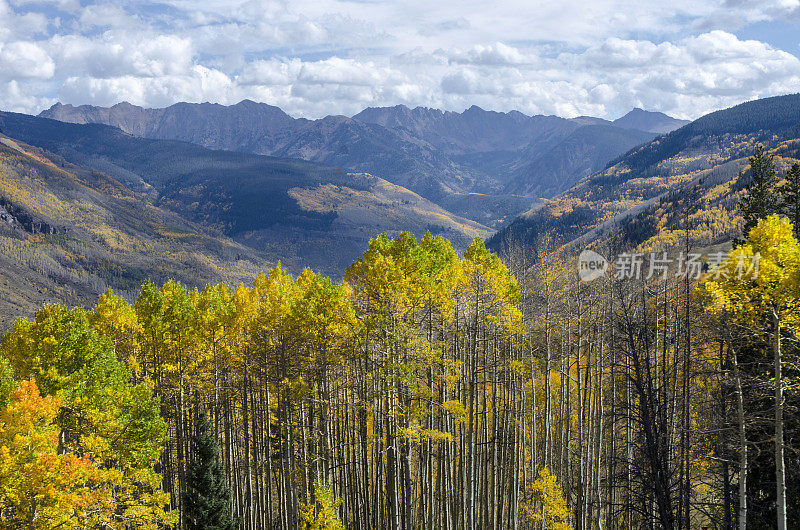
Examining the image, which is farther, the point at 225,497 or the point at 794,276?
the point at 225,497

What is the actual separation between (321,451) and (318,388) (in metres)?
4.20

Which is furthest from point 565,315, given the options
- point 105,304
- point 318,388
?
point 105,304

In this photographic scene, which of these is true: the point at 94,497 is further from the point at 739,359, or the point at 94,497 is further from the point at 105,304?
the point at 739,359

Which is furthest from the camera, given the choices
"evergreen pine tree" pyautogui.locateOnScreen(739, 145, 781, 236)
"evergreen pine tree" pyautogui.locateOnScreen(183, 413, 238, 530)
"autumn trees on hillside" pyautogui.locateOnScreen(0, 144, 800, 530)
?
"evergreen pine tree" pyautogui.locateOnScreen(739, 145, 781, 236)

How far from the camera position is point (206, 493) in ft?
91.6

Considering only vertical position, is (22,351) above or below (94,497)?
above

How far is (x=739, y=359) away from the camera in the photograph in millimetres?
21578
